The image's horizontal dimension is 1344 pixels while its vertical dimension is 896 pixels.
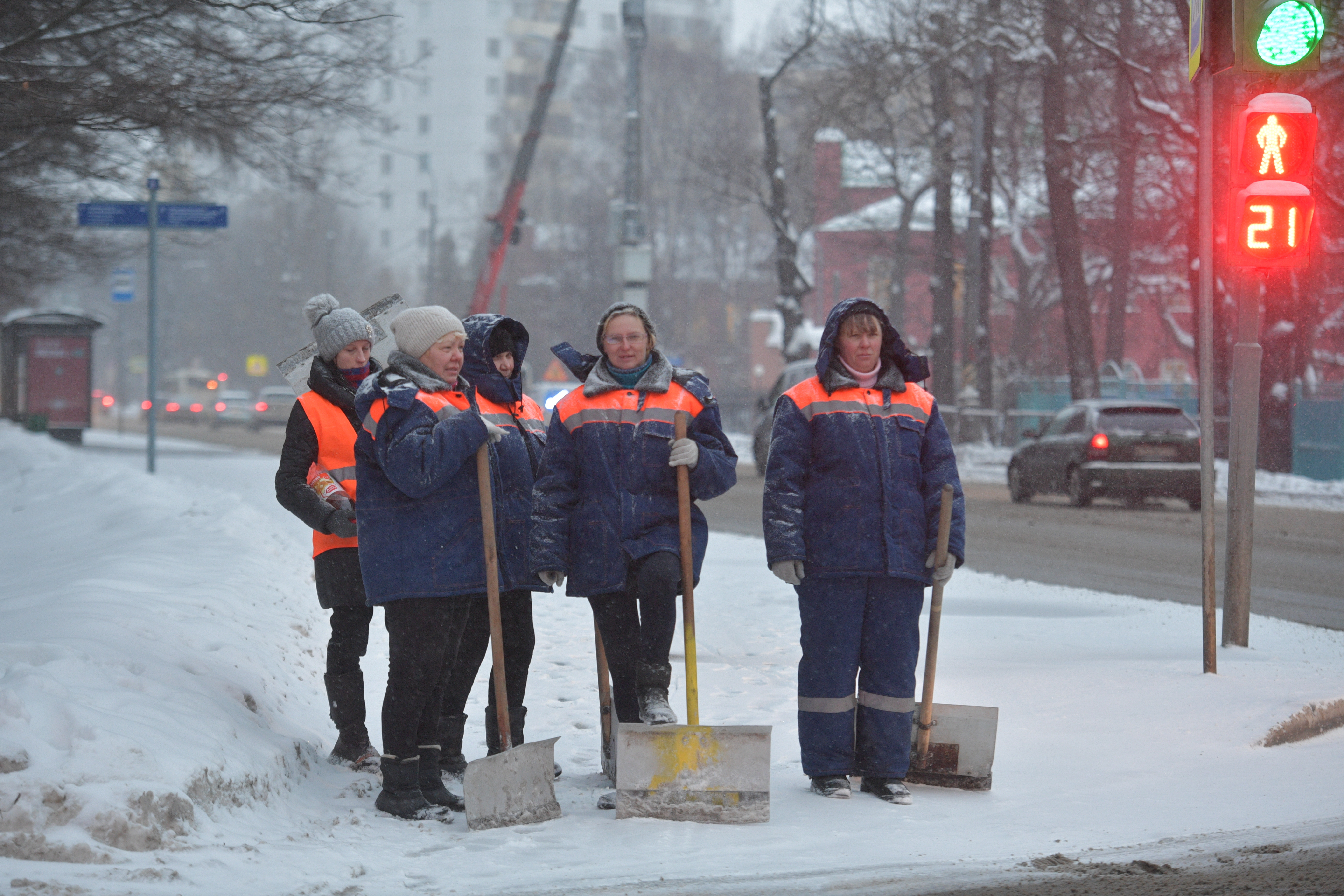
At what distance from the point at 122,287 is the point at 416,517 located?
2204 cm

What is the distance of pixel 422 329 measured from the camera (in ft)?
16.5

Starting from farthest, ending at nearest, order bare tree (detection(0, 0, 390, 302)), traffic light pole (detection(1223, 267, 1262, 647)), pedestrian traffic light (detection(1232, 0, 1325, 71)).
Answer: bare tree (detection(0, 0, 390, 302)) < traffic light pole (detection(1223, 267, 1262, 647)) < pedestrian traffic light (detection(1232, 0, 1325, 71))

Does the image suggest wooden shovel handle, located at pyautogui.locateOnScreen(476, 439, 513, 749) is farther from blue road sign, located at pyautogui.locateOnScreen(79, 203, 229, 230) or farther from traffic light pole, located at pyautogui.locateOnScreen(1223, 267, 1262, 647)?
blue road sign, located at pyautogui.locateOnScreen(79, 203, 229, 230)

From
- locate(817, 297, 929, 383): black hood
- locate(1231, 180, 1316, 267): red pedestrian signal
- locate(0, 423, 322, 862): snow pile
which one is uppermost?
locate(1231, 180, 1316, 267): red pedestrian signal

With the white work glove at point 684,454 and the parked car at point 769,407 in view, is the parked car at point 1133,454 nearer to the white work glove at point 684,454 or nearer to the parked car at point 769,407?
the parked car at point 769,407

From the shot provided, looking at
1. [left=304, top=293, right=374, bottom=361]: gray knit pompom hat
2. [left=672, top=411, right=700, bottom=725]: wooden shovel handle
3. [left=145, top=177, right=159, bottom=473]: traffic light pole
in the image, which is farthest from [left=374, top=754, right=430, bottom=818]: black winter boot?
[left=145, top=177, right=159, bottom=473]: traffic light pole

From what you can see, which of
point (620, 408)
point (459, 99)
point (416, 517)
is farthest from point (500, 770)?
point (459, 99)

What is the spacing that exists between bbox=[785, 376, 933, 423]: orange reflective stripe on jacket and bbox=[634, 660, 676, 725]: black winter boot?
1.00m

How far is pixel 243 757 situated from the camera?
5.00 meters

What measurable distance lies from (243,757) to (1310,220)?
17.1 feet

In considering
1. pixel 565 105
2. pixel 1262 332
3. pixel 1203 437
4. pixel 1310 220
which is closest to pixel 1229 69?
pixel 1310 220

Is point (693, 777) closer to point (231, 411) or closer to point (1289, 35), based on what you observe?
point (1289, 35)

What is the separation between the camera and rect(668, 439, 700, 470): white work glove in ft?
16.4

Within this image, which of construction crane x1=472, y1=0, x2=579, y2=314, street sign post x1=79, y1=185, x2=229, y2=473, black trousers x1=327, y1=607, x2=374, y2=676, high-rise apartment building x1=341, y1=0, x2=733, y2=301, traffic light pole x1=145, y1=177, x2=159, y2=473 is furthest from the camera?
high-rise apartment building x1=341, y1=0, x2=733, y2=301
